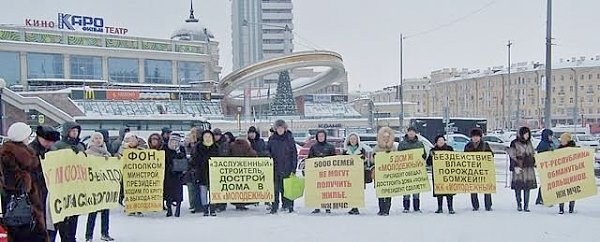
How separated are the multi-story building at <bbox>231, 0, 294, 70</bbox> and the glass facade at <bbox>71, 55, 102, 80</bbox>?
50.4 m

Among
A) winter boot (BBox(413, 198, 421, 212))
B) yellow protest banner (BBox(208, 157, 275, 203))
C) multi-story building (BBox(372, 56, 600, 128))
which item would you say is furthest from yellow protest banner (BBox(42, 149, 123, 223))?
multi-story building (BBox(372, 56, 600, 128))

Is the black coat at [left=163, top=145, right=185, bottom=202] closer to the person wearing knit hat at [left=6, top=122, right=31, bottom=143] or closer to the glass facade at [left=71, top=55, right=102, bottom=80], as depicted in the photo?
the person wearing knit hat at [left=6, top=122, right=31, bottom=143]

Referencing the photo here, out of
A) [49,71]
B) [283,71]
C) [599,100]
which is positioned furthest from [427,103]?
[49,71]

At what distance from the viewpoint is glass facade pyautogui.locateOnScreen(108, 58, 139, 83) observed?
91.6 m

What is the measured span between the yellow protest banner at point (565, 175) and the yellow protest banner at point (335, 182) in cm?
328

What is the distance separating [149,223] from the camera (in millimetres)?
11820

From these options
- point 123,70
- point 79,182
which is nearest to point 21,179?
point 79,182

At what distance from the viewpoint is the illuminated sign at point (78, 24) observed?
89.3 metres

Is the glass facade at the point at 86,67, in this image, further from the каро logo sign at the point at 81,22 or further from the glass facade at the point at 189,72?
the glass facade at the point at 189,72

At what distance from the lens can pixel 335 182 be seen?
12.9m

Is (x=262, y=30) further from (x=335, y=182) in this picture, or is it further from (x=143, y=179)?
(x=143, y=179)

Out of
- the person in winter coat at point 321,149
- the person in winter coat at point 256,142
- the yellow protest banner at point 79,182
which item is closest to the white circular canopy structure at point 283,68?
the person in winter coat at point 256,142

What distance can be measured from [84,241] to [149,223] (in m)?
1.76

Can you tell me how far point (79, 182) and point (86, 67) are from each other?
84300 millimetres
